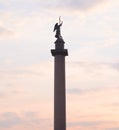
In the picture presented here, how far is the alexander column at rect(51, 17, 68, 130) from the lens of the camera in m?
44.1

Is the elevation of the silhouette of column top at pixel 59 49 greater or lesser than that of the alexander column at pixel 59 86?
greater

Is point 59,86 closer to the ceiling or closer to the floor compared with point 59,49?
closer to the floor

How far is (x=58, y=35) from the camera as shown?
4809cm

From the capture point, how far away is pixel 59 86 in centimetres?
4506

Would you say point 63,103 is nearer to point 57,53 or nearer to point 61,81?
point 61,81

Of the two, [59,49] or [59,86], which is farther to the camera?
[59,49]

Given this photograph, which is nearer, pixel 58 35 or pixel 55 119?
pixel 55 119

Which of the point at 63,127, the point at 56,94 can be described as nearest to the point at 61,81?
the point at 56,94

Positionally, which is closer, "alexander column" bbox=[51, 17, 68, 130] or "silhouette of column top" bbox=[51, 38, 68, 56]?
"alexander column" bbox=[51, 17, 68, 130]

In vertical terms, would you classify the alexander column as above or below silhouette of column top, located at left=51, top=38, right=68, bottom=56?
below

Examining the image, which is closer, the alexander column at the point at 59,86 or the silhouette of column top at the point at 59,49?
the alexander column at the point at 59,86

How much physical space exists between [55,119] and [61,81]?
13.1 feet

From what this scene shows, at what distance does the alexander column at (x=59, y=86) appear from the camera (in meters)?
44.1

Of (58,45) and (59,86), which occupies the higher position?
(58,45)
